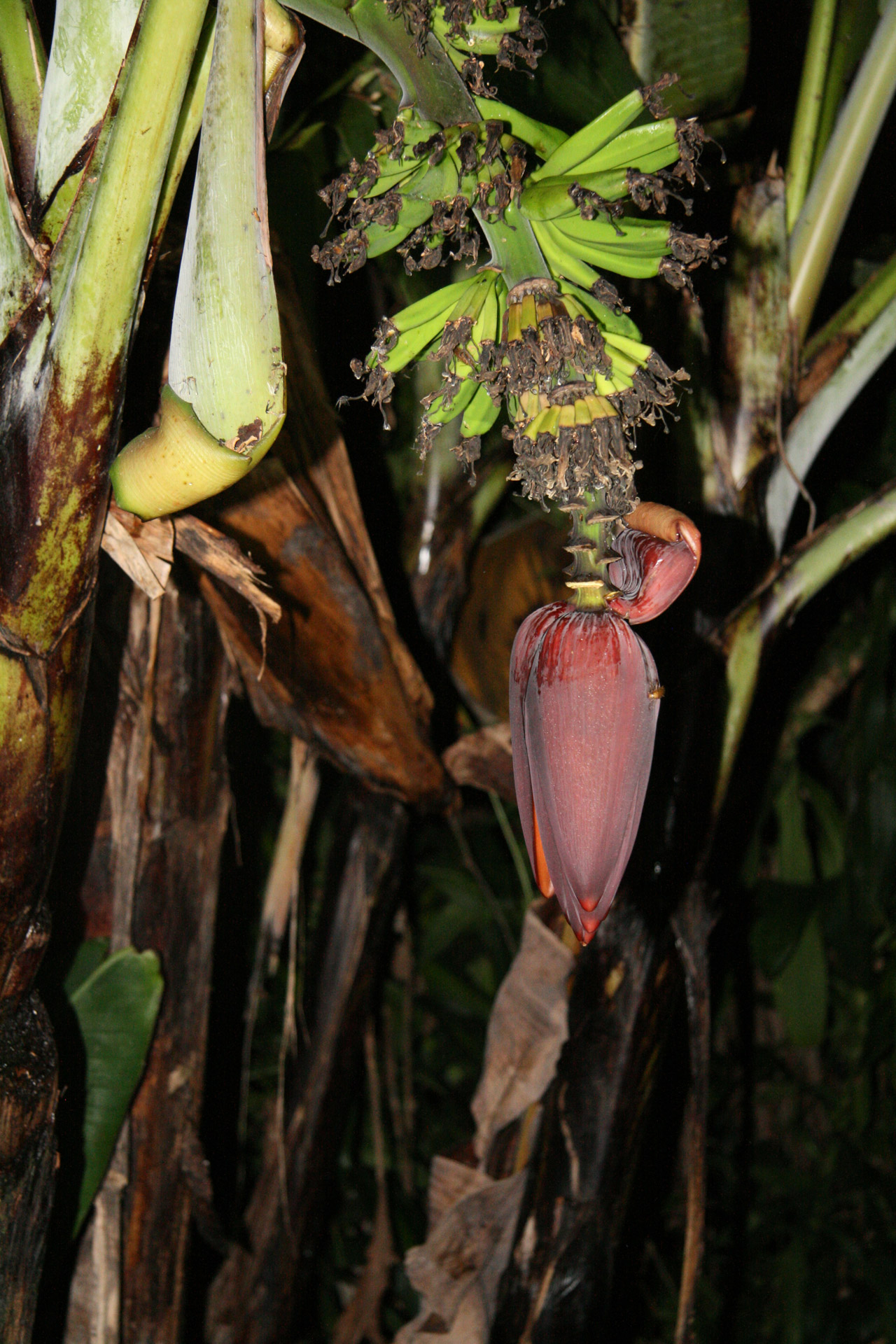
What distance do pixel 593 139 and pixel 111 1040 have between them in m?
0.46

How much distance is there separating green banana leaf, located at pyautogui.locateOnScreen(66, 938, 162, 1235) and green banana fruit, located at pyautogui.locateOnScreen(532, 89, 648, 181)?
0.41m

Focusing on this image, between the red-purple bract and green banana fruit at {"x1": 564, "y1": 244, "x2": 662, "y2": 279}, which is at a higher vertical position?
green banana fruit at {"x1": 564, "y1": 244, "x2": 662, "y2": 279}

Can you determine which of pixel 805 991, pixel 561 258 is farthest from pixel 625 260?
pixel 805 991

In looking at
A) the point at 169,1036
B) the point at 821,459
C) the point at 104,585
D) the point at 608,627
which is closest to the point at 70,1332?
the point at 169,1036

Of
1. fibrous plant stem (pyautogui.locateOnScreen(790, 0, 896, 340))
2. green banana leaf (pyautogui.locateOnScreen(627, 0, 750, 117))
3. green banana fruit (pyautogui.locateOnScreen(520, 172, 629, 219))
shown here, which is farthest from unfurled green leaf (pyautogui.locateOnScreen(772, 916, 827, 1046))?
green banana fruit (pyautogui.locateOnScreen(520, 172, 629, 219))

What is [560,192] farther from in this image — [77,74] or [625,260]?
[77,74]

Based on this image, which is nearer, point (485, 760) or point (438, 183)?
point (438, 183)

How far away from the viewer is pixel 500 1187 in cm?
55

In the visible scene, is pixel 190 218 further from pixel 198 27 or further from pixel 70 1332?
pixel 70 1332

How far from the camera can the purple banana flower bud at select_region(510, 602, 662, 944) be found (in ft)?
0.90

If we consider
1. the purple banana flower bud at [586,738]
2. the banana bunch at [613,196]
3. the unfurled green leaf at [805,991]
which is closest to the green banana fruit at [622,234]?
the banana bunch at [613,196]

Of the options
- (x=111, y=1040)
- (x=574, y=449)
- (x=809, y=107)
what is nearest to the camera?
(x=574, y=449)

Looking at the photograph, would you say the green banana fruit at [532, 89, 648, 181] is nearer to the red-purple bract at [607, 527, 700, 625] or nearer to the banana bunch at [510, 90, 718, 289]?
the banana bunch at [510, 90, 718, 289]

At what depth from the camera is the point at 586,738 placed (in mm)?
277
